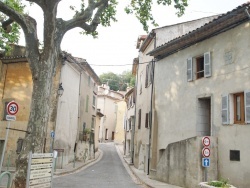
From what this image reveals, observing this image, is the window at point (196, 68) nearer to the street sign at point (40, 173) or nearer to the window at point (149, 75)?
the window at point (149, 75)

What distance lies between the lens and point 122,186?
12891mm

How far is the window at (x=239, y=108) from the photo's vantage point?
11417mm

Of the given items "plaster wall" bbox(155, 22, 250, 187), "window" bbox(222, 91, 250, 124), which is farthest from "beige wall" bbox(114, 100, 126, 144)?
"window" bbox(222, 91, 250, 124)

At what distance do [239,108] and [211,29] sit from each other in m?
3.74

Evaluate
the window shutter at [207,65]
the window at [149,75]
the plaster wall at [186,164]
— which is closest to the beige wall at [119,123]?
the window at [149,75]

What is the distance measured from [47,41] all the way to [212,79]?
742cm

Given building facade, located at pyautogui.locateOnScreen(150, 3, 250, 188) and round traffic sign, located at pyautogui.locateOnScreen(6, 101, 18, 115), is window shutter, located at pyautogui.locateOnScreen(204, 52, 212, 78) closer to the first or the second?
building facade, located at pyautogui.locateOnScreen(150, 3, 250, 188)

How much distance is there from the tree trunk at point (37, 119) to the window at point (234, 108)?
7152 mm

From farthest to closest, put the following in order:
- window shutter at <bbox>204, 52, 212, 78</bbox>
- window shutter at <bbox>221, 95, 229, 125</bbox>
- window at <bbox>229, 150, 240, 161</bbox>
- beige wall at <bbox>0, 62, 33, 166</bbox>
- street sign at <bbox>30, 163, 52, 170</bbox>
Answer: beige wall at <bbox>0, 62, 33, 166</bbox>, window shutter at <bbox>204, 52, 212, 78</bbox>, window shutter at <bbox>221, 95, 229, 125</bbox>, window at <bbox>229, 150, 240, 161</bbox>, street sign at <bbox>30, 163, 52, 170</bbox>

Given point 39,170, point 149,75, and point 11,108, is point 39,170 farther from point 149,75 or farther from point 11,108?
point 149,75

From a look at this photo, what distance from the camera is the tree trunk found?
8872 mm

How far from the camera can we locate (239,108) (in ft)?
38.2

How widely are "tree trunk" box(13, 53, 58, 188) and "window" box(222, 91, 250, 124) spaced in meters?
7.15

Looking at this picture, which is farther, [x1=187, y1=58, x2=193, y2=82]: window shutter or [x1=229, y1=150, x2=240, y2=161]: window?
[x1=187, y1=58, x2=193, y2=82]: window shutter
